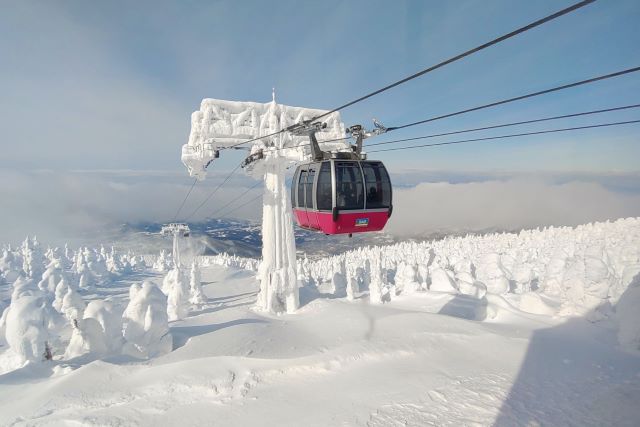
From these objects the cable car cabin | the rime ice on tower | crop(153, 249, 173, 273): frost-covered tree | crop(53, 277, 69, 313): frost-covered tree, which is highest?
the cable car cabin

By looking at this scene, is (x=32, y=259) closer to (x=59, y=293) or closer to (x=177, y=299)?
(x=59, y=293)

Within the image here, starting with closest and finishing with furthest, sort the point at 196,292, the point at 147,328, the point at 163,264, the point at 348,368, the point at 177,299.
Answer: the point at 348,368 → the point at 147,328 → the point at 177,299 → the point at 196,292 → the point at 163,264

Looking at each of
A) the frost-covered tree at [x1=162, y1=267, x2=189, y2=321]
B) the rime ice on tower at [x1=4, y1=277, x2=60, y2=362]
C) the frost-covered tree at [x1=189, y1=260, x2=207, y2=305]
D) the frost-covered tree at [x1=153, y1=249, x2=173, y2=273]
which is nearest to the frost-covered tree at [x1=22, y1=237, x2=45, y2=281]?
the frost-covered tree at [x1=153, y1=249, x2=173, y2=273]

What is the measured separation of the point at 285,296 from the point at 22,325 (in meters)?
12.3

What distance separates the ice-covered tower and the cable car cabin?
5.95 meters

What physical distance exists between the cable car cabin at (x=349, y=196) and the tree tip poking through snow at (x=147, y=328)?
795cm

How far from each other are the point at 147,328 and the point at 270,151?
9566 millimetres

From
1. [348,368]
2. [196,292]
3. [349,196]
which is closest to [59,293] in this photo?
[196,292]

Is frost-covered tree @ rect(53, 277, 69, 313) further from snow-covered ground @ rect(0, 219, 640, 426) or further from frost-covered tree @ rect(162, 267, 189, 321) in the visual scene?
snow-covered ground @ rect(0, 219, 640, 426)

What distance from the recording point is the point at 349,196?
7.27m

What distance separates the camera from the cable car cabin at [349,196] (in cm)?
719

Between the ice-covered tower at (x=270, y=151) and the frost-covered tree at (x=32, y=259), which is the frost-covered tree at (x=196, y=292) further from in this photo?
the frost-covered tree at (x=32, y=259)

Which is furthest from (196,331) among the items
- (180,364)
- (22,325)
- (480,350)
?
(480,350)

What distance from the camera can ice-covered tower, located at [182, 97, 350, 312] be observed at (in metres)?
14.4
